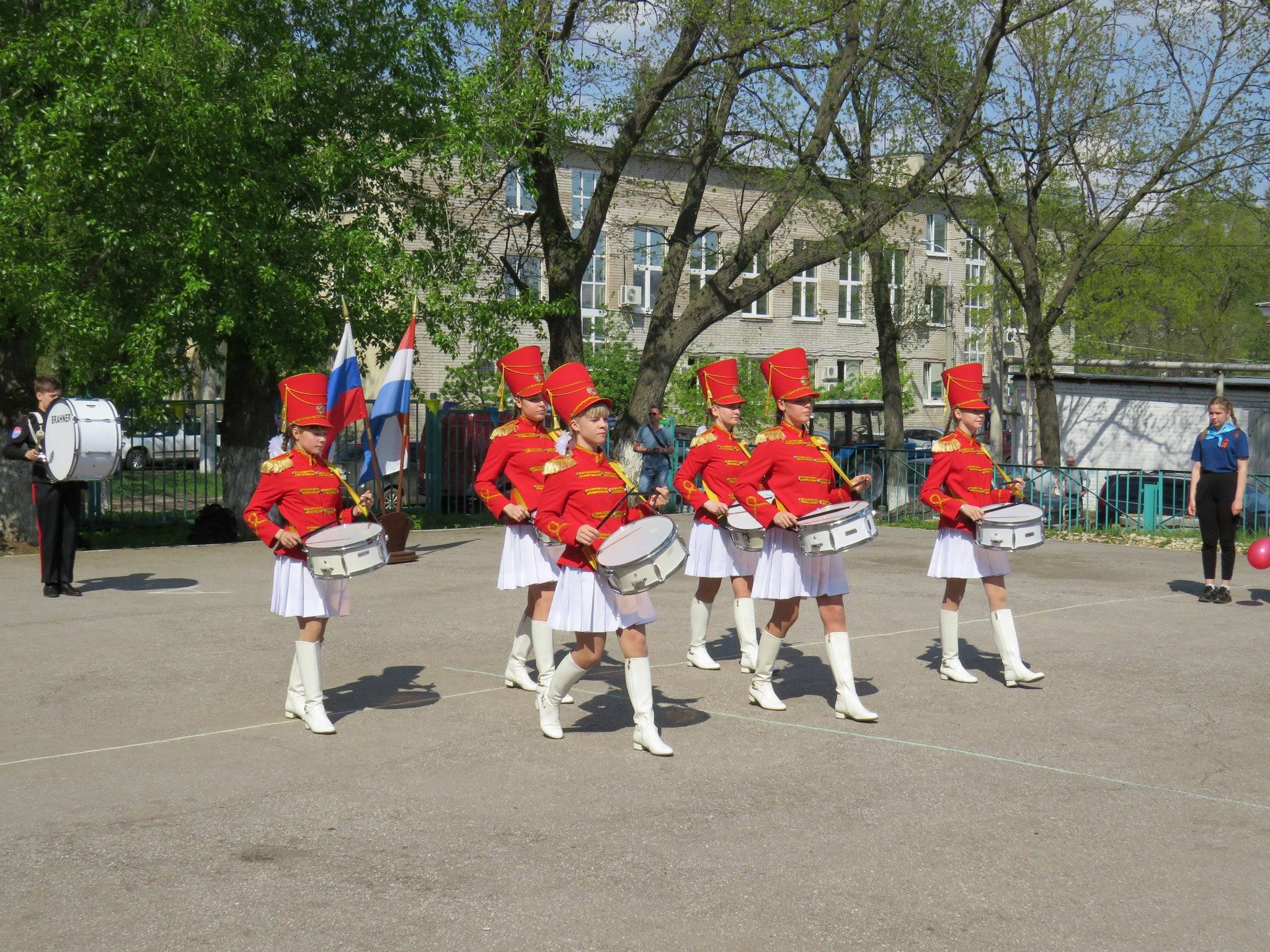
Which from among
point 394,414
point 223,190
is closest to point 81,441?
point 394,414

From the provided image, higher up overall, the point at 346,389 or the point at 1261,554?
the point at 346,389

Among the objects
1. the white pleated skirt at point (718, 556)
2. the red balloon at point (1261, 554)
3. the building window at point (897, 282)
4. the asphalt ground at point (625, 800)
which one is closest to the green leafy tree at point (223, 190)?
the asphalt ground at point (625, 800)

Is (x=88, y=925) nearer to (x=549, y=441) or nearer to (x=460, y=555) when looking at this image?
(x=549, y=441)

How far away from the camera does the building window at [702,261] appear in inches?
1009

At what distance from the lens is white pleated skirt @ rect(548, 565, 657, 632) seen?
721 centimetres

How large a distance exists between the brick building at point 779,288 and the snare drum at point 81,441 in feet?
31.4

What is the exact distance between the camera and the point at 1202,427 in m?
26.3

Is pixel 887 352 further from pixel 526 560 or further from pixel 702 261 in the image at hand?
pixel 526 560

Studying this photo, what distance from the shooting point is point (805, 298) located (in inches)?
2228

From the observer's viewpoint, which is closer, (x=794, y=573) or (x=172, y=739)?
(x=172, y=739)

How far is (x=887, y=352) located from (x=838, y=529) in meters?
22.1

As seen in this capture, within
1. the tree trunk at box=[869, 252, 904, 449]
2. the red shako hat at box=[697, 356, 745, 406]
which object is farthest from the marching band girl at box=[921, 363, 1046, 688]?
the tree trunk at box=[869, 252, 904, 449]

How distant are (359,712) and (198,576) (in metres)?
7.69

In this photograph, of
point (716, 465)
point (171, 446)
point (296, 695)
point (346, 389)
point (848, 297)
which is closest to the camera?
point (296, 695)
